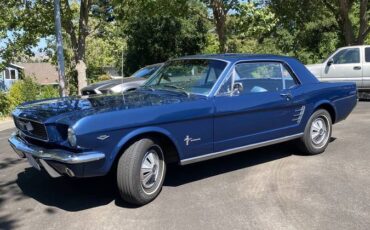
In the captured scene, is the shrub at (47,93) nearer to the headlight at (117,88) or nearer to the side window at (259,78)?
the headlight at (117,88)

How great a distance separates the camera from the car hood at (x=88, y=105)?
483cm

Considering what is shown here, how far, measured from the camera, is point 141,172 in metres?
4.92

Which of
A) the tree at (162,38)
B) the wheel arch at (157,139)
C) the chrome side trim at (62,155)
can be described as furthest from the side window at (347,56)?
the tree at (162,38)

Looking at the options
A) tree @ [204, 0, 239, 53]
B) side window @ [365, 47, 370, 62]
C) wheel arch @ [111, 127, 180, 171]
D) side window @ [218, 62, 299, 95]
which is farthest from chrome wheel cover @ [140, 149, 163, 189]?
tree @ [204, 0, 239, 53]

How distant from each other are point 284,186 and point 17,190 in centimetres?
310

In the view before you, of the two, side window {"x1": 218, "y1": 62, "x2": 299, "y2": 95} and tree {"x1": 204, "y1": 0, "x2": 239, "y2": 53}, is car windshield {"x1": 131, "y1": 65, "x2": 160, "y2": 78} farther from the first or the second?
side window {"x1": 218, "y1": 62, "x2": 299, "y2": 95}

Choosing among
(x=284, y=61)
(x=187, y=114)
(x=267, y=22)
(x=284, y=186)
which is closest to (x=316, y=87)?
(x=284, y=61)

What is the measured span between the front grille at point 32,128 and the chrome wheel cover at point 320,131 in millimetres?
3841

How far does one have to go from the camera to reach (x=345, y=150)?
7215mm

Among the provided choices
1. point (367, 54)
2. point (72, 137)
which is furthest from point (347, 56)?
point (72, 137)

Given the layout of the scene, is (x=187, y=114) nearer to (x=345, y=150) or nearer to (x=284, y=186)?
(x=284, y=186)

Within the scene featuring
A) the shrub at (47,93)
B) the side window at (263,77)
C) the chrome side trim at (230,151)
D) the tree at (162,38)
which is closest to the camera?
the chrome side trim at (230,151)

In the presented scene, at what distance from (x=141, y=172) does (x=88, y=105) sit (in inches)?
38.9

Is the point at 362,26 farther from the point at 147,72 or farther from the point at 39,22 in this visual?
the point at 39,22
